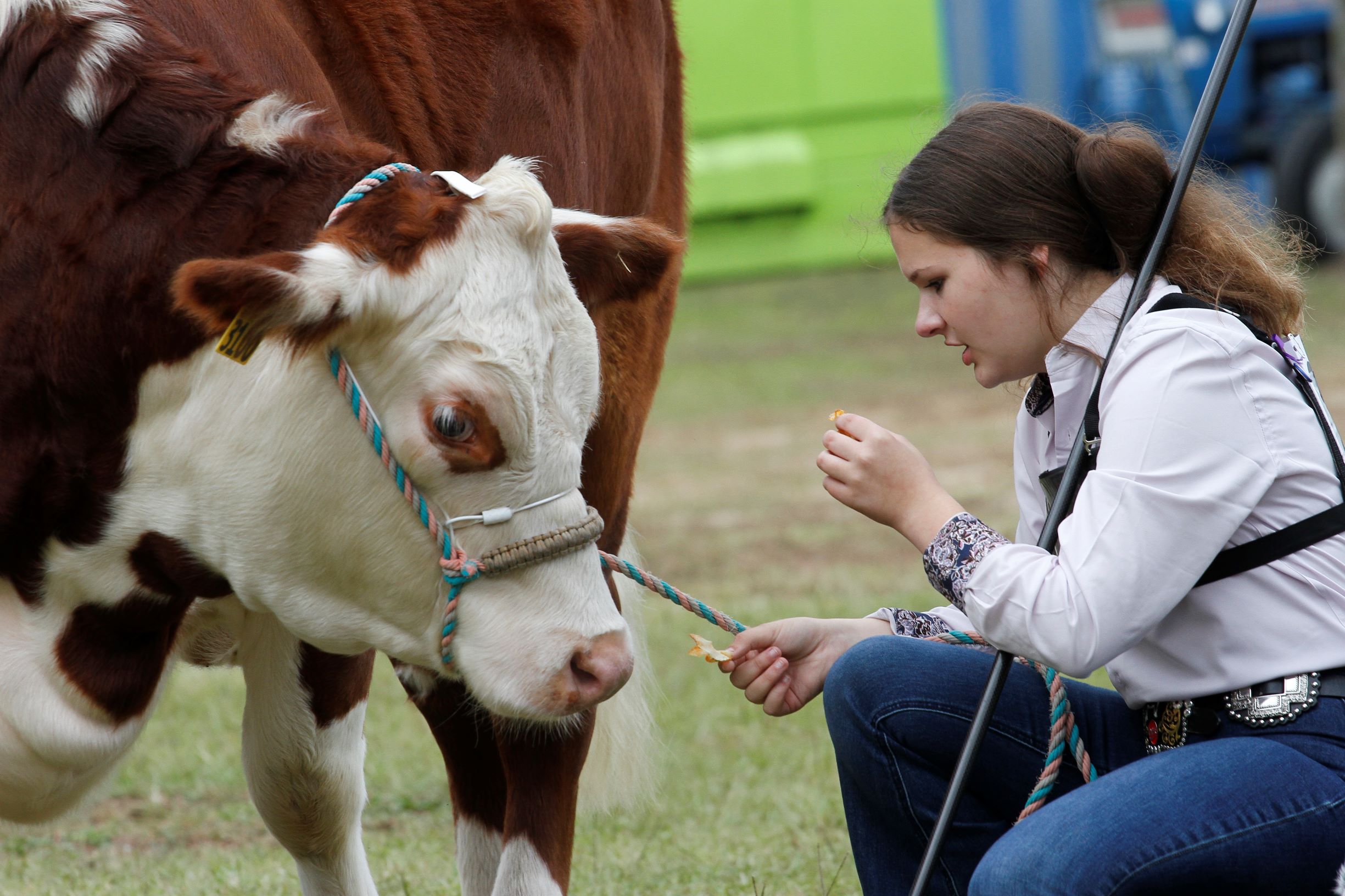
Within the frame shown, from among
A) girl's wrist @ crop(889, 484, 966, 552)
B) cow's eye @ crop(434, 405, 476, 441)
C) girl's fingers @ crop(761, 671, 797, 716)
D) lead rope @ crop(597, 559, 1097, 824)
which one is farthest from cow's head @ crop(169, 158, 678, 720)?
girl's wrist @ crop(889, 484, 966, 552)

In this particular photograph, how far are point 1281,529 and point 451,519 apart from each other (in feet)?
3.68

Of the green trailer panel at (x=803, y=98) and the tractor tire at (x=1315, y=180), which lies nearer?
the tractor tire at (x=1315, y=180)

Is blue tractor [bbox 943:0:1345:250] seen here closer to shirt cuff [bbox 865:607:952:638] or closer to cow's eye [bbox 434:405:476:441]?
shirt cuff [bbox 865:607:952:638]

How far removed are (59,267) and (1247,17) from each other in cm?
179

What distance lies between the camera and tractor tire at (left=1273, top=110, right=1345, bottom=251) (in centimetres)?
1430

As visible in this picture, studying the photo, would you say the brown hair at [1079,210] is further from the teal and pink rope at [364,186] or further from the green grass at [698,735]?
the teal and pink rope at [364,186]

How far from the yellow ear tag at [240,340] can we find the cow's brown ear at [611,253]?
513 millimetres

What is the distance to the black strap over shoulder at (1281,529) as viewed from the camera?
82.2 inches

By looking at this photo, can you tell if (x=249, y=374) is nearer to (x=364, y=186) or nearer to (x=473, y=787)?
(x=364, y=186)

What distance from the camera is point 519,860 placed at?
2.91 m

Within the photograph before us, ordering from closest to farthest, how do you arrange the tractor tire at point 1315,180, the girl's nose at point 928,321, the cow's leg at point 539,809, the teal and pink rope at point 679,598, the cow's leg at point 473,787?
the girl's nose at point 928,321 < the teal and pink rope at point 679,598 < the cow's leg at point 539,809 < the cow's leg at point 473,787 < the tractor tire at point 1315,180

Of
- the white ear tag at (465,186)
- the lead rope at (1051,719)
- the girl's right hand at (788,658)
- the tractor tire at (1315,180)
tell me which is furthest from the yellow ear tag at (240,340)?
the tractor tire at (1315,180)

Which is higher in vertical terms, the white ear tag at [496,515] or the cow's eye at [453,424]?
the cow's eye at [453,424]

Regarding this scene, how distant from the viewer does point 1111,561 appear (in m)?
2.03
